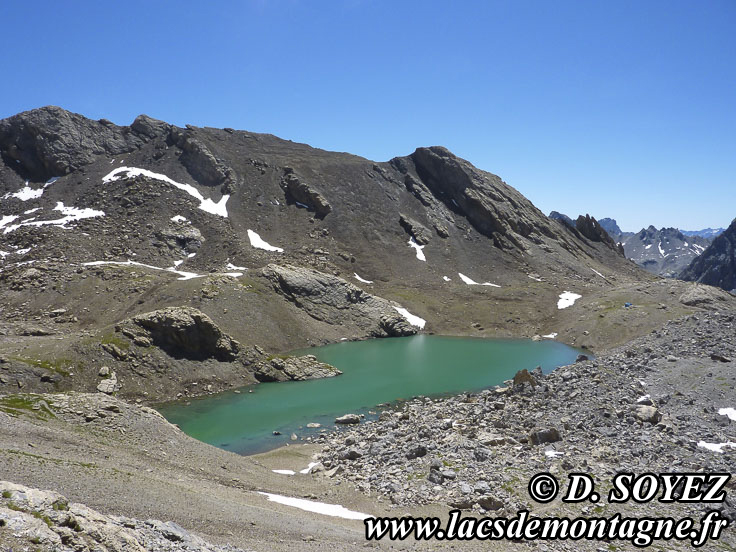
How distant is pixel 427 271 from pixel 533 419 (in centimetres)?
7894

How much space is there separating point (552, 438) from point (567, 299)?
249 ft

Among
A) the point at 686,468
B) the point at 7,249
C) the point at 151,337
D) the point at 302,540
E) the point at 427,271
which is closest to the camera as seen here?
the point at 302,540

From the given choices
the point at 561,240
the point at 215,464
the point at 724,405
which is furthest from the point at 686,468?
the point at 561,240

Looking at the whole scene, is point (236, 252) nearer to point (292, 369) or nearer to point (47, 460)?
point (292, 369)

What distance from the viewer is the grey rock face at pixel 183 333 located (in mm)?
50906

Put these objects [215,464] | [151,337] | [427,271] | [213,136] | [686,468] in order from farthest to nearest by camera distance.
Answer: [213,136] → [427,271] → [151,337] → [215,464] → [686,468]

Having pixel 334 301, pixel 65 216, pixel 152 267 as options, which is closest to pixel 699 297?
pixel 334 301

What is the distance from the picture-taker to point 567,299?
98.0m

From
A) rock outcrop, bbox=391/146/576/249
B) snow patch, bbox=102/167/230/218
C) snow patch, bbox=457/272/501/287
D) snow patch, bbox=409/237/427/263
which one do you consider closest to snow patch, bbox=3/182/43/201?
snow patch, bbox=102/167/230/218

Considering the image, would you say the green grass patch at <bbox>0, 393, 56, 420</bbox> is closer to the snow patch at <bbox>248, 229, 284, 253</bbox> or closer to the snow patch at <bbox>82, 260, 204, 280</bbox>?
the snow patch at <bbox>82, 260, 204, 280</bbox>

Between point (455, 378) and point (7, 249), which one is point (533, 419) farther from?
point (7, 249)

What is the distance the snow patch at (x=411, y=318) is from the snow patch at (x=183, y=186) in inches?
1896

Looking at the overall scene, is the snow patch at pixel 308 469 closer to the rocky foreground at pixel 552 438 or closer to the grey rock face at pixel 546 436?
the rocky foreground at pixel 552 438

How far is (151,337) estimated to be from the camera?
5056 cm
